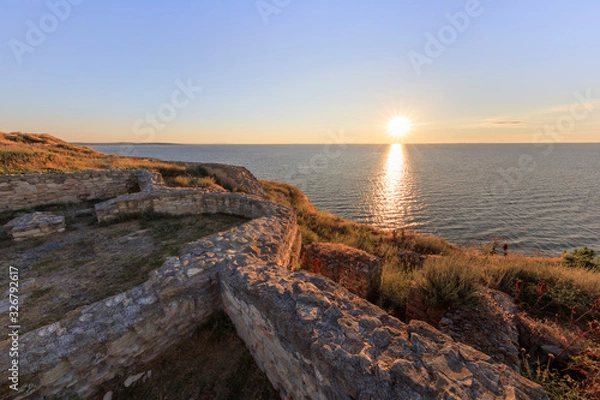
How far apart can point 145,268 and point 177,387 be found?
267 centimetres

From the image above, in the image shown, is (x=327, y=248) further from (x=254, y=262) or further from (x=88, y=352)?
(x=88, y=352)

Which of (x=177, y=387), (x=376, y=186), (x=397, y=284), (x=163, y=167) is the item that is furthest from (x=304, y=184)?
(x=177, y=387)

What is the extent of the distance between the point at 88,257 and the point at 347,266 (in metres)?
6.36

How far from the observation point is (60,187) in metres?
9.58

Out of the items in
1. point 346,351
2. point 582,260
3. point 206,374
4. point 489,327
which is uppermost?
point 346,351

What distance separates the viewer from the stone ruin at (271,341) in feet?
7.03

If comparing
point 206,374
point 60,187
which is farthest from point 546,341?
point 60,187

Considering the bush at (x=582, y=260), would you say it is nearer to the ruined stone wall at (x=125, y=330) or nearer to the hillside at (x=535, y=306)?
the hillside at (x=535, y=306)

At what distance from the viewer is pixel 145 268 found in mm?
5160

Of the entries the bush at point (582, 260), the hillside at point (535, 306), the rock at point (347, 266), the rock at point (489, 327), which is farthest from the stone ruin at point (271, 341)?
the bush at point (582, 260)

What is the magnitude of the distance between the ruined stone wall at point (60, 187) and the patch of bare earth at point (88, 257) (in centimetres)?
99

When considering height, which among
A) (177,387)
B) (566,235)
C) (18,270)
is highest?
(18,270)

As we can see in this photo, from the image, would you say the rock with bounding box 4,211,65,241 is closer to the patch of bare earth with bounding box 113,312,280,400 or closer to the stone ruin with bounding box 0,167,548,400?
the stone ruin with bounding box 0,167,548,400

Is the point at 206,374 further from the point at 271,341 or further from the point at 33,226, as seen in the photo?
the point at 33,226
